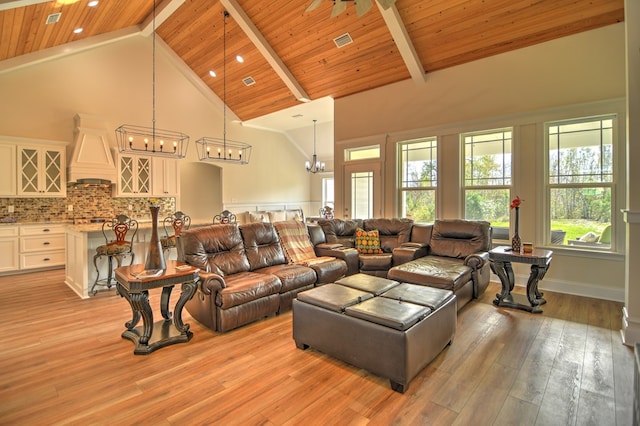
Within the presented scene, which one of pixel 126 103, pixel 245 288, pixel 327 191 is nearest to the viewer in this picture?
pixel 245 288

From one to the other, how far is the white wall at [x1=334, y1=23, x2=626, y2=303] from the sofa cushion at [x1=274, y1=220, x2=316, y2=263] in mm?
2382

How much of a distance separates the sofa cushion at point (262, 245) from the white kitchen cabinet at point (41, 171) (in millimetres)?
4525

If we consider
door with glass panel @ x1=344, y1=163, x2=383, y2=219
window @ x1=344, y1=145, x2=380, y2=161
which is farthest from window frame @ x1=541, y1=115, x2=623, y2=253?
window @ x1=344, y1=145, x2=380, y2=161

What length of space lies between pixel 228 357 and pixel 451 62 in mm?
5588

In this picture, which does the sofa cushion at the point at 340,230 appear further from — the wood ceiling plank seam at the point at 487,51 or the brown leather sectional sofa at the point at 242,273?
the wood ceiling plank seam at the point at 487,51

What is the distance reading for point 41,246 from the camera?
19.7 ft

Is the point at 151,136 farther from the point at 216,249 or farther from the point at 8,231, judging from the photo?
the point at 216,249

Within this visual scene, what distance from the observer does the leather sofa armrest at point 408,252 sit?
15.6 ft

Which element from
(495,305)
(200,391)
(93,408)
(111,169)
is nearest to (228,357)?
(200,391)

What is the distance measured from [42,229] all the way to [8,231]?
454mm

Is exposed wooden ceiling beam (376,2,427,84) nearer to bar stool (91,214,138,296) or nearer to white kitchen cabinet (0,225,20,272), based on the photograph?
bar stool (91,214,138,296)

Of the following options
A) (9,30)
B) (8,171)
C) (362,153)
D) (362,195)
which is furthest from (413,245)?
(8,171)

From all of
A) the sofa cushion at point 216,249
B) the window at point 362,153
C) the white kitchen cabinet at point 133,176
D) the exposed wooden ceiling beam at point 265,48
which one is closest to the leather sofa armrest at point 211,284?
the sofa cushion at point 216,249

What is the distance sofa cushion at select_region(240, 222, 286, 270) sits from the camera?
416cm
